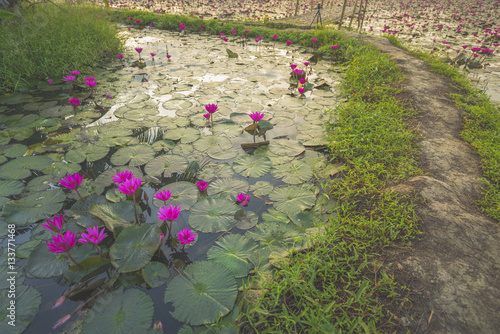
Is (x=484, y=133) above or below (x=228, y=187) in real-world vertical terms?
above

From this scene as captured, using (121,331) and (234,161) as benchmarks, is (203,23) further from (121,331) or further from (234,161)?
(121,331)

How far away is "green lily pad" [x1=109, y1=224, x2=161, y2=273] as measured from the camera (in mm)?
1308

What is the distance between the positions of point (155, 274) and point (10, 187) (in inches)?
58.5

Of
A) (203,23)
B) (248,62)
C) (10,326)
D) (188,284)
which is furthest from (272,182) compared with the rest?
(203,23)

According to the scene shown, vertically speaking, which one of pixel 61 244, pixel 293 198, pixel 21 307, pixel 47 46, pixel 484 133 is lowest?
pixel 21 307

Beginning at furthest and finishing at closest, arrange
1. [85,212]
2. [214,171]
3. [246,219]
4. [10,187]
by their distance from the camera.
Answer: [214,171] < [10,187] < [246,219] < [85,212]

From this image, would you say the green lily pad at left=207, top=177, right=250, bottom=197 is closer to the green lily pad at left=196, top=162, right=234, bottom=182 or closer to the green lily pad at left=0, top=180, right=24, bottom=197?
the green lily pad at left=196, top=162, right=234, bottom=182

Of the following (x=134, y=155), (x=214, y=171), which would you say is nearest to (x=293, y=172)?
(x=214, y=171)

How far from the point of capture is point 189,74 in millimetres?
4348

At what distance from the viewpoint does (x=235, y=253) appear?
1.48 m

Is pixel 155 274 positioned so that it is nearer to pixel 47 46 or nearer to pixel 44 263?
pixel 44 263

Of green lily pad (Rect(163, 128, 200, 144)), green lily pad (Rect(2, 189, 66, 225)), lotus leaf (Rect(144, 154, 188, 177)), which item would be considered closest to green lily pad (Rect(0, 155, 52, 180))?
green lily pad (Rect(2, 189, 66, 225))

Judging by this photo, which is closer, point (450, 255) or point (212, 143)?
point (450, 255)

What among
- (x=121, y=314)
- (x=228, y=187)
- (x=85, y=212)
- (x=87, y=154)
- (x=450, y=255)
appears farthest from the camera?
(x=87, y=154)
